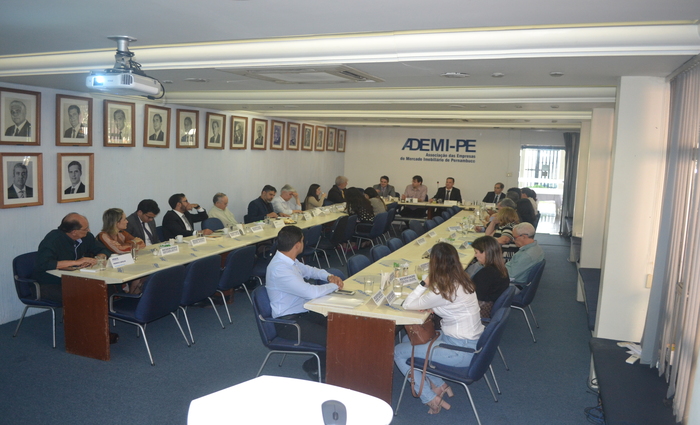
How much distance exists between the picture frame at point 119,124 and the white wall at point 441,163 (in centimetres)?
889

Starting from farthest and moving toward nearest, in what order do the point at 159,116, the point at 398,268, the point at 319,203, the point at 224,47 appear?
1. the point at 319,203
2. the point at 159,116
3. the point at 398,268
4. the point at 224,47

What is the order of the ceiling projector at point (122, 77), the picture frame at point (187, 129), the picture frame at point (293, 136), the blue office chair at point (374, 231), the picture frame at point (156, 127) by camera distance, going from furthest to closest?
the picture frame at point (293, 136) → the blue office chair at point (374, 231) → the picture frame at point (187, 129) → the picture frame at point (156, 127) → the ceiling projector at point (122, 77)

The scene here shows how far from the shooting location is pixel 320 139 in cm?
1368

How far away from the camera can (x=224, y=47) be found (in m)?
3.93

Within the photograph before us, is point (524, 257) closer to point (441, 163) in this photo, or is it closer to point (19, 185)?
point (19, 185)

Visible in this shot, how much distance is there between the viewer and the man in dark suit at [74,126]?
20.3 ft

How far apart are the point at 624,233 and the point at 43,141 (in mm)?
6108

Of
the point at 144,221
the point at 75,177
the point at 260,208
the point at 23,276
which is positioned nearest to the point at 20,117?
the point at 75,177

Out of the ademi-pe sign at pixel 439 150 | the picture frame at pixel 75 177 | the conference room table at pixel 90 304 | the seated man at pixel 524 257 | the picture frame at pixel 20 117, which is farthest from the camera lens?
the ademi-pe sign at pixel 439 150

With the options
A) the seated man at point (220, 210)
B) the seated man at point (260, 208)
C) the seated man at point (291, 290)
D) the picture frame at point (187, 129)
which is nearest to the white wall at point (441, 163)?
the seated man at point (260, 208)

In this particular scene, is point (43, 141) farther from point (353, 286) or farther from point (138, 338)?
point (353, 286)

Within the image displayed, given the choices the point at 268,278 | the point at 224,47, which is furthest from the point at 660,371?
the point at 224,47

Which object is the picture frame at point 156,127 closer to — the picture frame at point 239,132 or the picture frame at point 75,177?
the picture frame at point 75,177

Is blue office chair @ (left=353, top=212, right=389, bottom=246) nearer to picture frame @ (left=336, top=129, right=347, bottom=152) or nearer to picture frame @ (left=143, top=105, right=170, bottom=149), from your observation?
picture frame @ (left=143, top=105, right=170, bottom=149)
